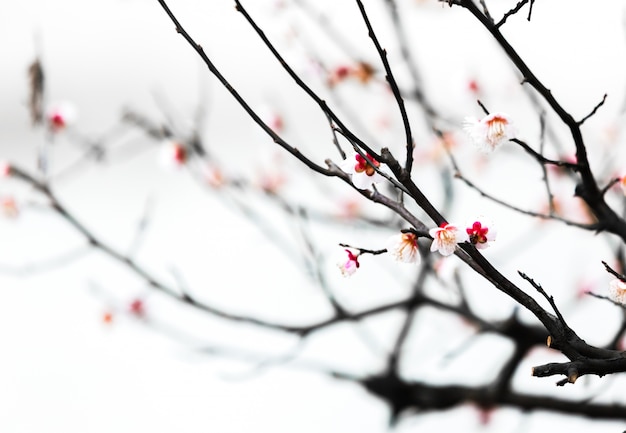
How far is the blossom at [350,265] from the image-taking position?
171cm

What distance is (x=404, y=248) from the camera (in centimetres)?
159

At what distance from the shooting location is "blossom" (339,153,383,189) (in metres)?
1.50

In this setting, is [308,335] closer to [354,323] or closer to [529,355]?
[354,323]

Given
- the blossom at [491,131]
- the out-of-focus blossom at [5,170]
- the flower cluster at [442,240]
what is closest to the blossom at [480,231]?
the flower cluster at [442,240]

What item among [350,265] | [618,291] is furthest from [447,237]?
[618,291]

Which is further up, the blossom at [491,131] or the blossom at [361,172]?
the blossom at [491,131]

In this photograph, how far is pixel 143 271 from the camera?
270 cm

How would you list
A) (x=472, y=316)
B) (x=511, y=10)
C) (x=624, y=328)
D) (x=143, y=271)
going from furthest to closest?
(x=472, y=316) → (x=143, y=271) → (x=624, y=328) → (x=511, y=10)

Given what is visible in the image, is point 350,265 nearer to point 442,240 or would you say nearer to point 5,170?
point 442,240

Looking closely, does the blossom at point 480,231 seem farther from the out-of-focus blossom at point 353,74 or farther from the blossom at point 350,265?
the out-of-focus blossom at point 353,74

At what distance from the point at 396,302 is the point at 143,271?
1.33 m

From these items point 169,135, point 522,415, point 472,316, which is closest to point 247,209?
point 169,135

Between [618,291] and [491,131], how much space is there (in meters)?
0.52

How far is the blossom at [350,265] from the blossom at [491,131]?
444 mm
